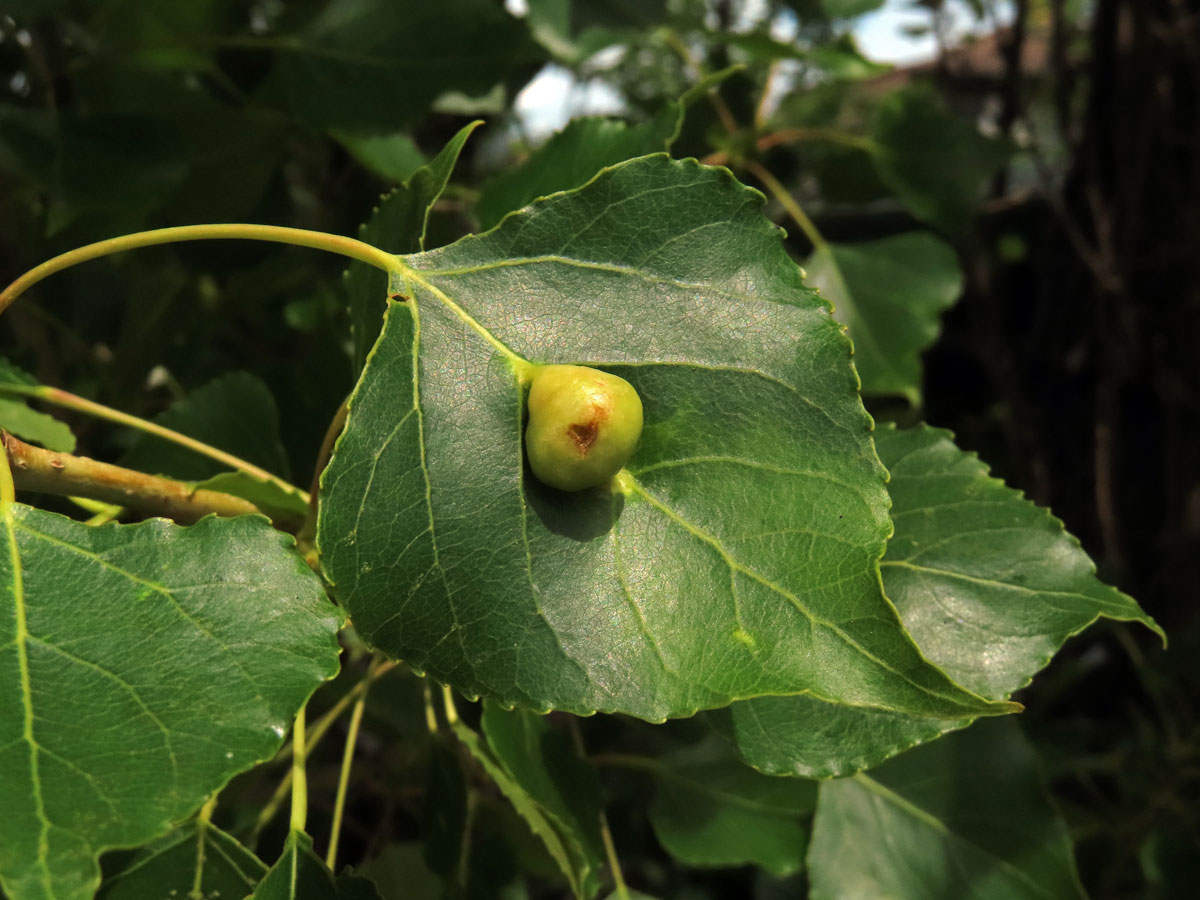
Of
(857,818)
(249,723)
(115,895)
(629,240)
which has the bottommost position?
(857,818)

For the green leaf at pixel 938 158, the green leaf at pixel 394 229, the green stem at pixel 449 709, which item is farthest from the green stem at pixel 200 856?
the green leaf at pixel 938 158

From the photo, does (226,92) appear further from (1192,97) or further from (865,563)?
(1192,97)

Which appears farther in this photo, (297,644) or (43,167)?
(43,167)

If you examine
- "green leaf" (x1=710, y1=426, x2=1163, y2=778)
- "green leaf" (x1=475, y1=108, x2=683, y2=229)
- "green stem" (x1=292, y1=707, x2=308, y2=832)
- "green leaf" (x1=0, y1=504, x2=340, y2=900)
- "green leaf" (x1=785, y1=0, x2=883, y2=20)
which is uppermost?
"green leaf" (x1=475, y1=108, x2=683, y2=229)

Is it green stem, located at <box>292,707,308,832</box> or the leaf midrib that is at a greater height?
the leaf midrib

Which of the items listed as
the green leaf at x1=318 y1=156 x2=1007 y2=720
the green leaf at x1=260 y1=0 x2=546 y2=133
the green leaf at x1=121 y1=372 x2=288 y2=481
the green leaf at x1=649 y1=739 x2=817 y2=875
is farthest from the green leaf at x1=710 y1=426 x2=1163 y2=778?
the green leaf at x1=260 y1=0 x2=546 y2=133

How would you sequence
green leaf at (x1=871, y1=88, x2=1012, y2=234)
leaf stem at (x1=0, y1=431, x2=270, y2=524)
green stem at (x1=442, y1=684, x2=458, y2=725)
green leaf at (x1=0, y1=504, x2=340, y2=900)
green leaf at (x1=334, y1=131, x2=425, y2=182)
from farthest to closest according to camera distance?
green leaf at (x1=871, y1=88, x2=1012, y2=234)
green leaf at (x1=334, y1=131, x2=425, y2=182)
green stem at (x1=442, y1=684, x2=458, y2=725)
leaf stem at (x1=0, y1=431, x2=270, y2=524)
green leaf at (x1=0, y1=504, x2=340, y2=900)

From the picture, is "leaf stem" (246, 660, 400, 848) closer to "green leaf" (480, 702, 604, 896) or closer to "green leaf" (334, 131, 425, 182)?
"green leaf" (480, 702, 604, 896)

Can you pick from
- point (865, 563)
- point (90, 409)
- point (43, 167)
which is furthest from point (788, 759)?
point (43, 167)
